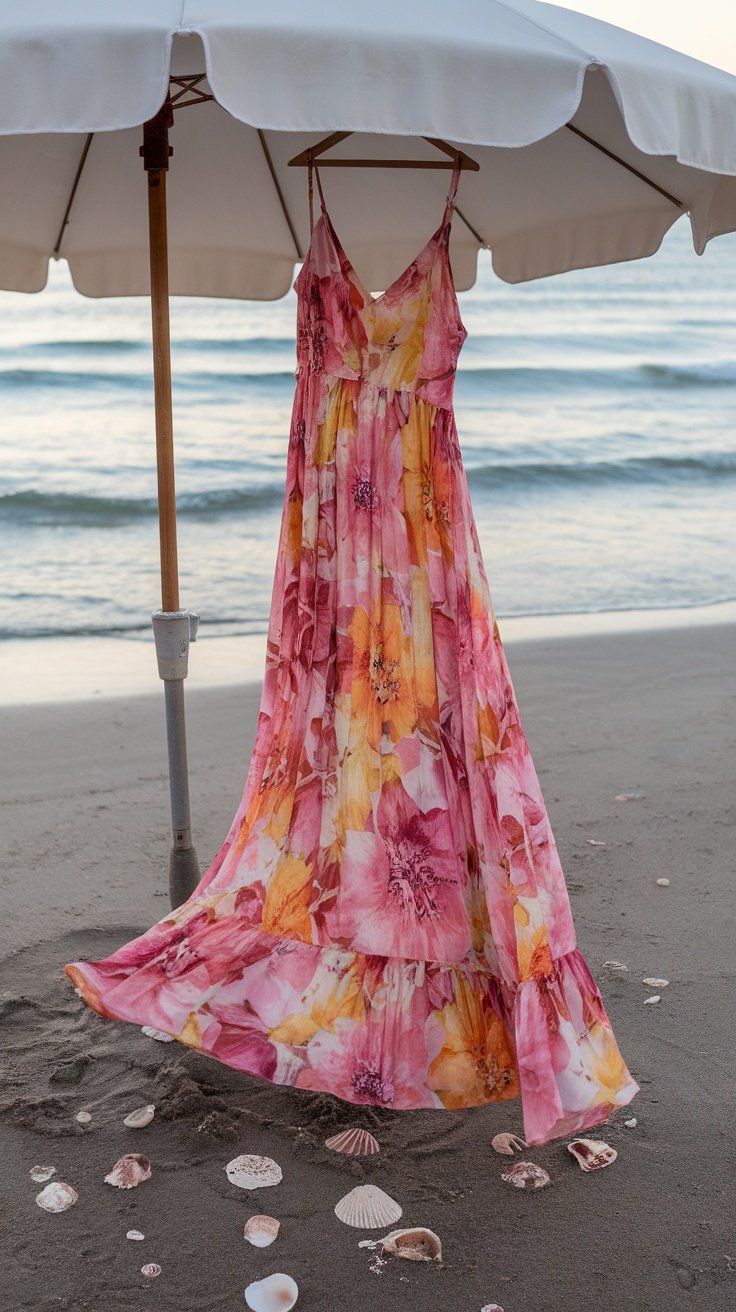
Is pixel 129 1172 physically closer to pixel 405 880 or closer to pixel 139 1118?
pixel 139 1118

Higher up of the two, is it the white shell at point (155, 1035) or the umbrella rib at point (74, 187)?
the umbrella rib at point (74, 187)

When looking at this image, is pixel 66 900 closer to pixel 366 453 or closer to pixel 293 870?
pixel 293 870

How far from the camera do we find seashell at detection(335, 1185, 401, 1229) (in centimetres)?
244

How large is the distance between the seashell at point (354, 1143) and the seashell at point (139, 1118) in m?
0.40

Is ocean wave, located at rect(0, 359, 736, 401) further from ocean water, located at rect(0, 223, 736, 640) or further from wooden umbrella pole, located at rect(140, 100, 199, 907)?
wooden umbrella pole, located at rect(140, 100, 199, 907)

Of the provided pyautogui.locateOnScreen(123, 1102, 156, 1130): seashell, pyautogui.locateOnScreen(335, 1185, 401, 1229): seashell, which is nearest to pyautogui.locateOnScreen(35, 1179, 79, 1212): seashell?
pyautogui.locateOnScreen(123, 1102, 156, 1130): seashell

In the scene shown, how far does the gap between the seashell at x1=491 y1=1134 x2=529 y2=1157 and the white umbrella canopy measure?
6.61 feet

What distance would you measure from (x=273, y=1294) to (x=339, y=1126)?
531mm

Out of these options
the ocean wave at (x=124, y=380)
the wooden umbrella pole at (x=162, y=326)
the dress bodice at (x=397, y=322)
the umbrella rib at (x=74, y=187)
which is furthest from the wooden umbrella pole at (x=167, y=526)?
the ocean wave at (x=124, y=380)

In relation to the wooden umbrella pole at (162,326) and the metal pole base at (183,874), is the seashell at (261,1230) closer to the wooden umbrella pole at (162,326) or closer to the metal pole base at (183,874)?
the metal pole base at (183,874)

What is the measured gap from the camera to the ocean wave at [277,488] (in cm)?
1232

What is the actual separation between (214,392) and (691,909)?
16.0 m

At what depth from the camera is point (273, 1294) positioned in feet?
7.34

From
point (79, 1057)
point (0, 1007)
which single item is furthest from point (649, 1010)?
point (0, 1007)
